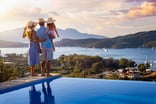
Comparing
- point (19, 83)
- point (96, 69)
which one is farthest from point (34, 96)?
point (96, 69)

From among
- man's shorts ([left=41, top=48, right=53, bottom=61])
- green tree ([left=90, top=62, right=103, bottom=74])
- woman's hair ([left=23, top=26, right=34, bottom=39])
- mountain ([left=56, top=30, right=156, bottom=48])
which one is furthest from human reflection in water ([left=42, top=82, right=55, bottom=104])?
mountain ([left=56, top=30, right=156, bottom=48])

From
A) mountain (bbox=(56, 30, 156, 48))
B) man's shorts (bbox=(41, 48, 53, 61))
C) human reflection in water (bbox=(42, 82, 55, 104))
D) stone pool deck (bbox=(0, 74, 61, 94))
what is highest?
mountain (bbox=(56, 30, 156, 48))

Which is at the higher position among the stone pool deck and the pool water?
the stone pool deck

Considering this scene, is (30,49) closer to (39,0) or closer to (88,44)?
(39,0)

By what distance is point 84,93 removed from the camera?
3.93 m

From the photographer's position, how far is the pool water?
11.2 feet

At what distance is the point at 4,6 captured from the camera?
9.20 m

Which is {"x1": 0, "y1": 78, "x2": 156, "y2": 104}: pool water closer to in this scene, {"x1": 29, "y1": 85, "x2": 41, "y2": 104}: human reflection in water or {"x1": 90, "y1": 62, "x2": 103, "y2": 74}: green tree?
{"x1": 29, "y1": 85, "x2": 41, "y2": 104}: human reflection in water

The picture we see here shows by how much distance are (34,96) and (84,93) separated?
2.12 ft

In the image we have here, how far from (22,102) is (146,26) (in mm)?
17908

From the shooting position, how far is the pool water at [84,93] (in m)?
3.41

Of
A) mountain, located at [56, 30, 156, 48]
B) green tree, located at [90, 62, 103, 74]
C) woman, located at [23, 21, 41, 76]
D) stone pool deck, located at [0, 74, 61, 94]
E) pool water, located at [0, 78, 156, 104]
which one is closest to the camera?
pool water, located at [0, 78, 156, 104]

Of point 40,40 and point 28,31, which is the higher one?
point 28,31

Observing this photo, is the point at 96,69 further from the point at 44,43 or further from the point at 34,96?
the point at 34,96
